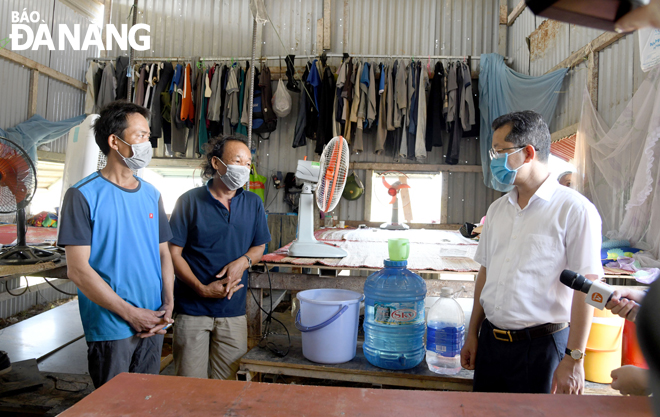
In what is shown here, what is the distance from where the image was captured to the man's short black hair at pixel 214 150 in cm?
218

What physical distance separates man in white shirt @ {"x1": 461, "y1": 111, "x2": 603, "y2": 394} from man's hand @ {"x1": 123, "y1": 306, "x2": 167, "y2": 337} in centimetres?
139

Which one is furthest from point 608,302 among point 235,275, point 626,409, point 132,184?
point 132,184

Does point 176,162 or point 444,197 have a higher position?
point 176,162

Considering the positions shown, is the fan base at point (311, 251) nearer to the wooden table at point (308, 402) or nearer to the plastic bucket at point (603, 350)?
the plastic bucket at point (603, 350)

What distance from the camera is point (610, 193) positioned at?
316cm

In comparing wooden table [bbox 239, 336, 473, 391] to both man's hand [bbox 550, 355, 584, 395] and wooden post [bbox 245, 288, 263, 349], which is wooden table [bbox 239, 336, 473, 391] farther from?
man's hand [bbox 550, 355, 584, 395]

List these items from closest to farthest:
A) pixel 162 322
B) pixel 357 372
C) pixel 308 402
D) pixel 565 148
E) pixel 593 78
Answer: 1. pixel 308 402
2. pixel 162 322
3. pixel 357 372
4. pixel 593 78
5. pixel 565 148

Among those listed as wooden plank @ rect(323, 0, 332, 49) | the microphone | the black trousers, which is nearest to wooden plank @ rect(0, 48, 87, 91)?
wooden plank @ rect(323, 0, 332, 49)

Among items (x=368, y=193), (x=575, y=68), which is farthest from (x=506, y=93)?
(x=368, y=193)

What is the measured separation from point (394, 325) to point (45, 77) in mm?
6788

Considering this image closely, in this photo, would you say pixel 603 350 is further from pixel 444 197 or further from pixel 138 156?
pixel 444 197

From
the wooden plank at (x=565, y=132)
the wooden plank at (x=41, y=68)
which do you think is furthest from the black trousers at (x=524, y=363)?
the wooden plank at (x=41, y=68)

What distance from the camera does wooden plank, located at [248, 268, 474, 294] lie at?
2.41m

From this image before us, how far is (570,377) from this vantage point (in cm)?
139
